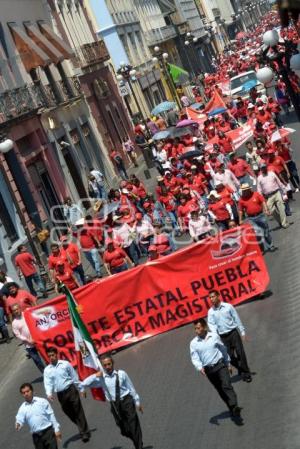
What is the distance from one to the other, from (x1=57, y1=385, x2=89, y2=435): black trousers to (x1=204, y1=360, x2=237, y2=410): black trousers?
2153 mm

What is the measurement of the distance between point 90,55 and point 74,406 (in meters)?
37.9

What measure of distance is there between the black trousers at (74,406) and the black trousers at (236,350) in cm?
213

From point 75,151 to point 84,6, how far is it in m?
14.8

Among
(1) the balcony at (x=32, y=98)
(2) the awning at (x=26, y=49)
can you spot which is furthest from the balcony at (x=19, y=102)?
(2) the awning at (x=26, y=49)

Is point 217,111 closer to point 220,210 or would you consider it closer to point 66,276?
point 220,210

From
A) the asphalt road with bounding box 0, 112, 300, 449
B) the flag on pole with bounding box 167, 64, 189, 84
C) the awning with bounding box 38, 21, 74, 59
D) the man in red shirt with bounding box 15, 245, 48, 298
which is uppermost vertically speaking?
the awning with bounding box 38, 21, 74, 59

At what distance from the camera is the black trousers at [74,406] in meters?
13.6

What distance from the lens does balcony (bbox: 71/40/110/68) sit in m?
47.4

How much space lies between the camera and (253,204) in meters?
19.8

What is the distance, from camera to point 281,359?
13562mm

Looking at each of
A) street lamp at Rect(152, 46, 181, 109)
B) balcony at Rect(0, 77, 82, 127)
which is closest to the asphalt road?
balcony at Rect(0, 77, 82, 127)

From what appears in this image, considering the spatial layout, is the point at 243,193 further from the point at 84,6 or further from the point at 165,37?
the point at 165,37

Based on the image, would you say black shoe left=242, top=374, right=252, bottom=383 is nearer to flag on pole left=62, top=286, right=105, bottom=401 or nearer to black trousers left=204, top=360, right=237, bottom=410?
black trousers left=204, top=360, right=237, bottom=410

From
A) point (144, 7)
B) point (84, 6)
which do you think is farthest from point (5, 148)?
point (144, 7)
